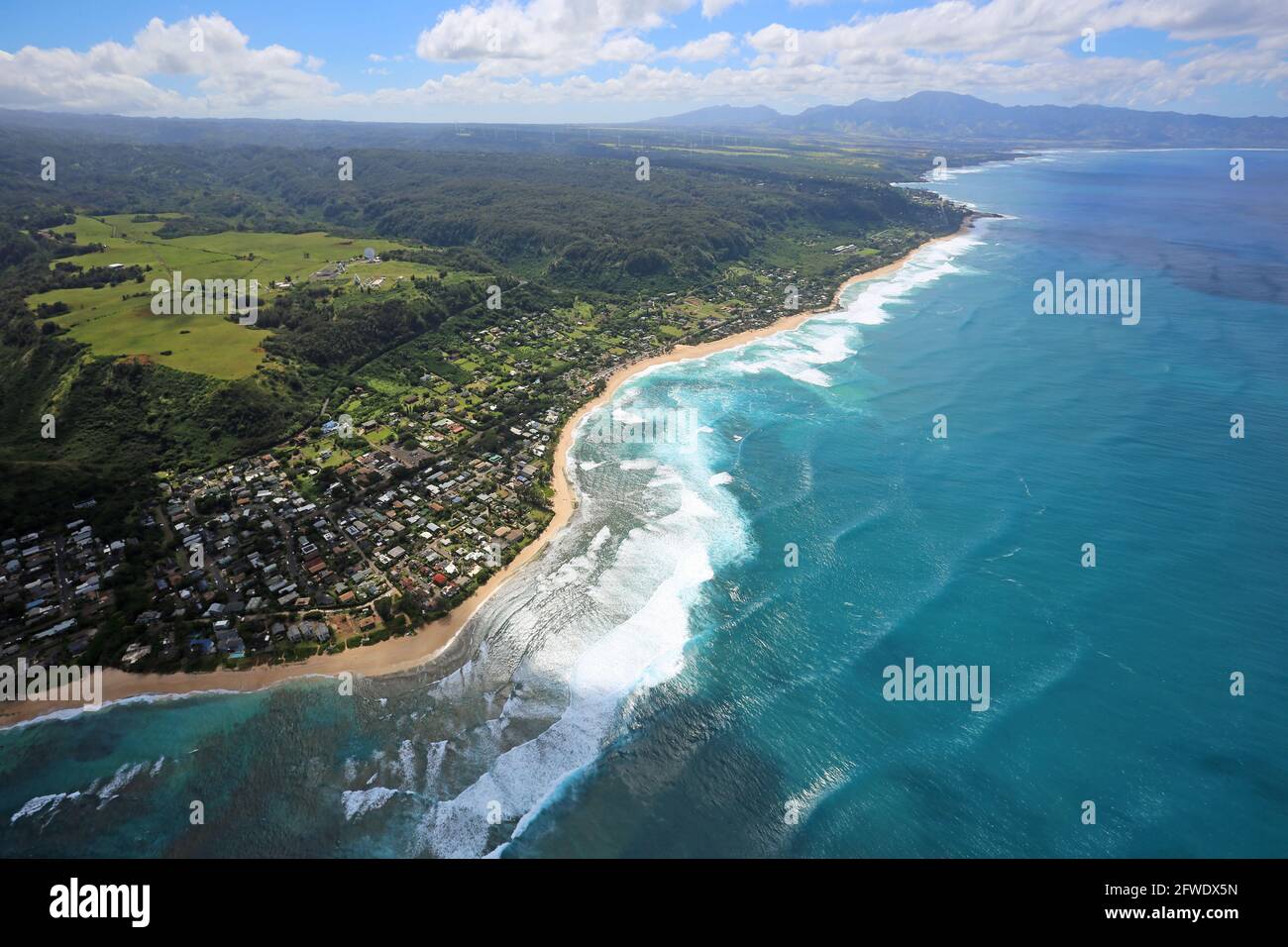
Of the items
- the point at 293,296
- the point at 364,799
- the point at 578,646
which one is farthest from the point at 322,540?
the point at 293,296

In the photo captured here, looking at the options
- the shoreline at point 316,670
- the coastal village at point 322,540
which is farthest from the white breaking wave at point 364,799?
the coastal village at point 322,540

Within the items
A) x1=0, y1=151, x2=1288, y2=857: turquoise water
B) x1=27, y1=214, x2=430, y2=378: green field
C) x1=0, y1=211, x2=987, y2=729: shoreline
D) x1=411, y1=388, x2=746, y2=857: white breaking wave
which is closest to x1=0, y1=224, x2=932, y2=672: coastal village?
x1=0, y1=211, x2=987, y2=729: shoreline

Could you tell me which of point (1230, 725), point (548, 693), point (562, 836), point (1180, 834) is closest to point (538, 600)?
point (548, 693)

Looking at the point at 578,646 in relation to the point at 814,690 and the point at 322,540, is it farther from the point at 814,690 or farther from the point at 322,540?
the point at 322,540

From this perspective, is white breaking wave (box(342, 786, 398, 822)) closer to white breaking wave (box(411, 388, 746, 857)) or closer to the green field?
white breaking wave (box(411, 388, 746, 857))
